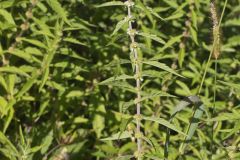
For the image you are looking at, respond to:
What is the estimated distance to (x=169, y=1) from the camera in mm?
3654

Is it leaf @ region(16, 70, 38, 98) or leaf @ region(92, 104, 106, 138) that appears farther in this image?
leaf @ region(92, 104, 106, 138)

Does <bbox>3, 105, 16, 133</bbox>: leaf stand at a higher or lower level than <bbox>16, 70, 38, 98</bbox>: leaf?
lower

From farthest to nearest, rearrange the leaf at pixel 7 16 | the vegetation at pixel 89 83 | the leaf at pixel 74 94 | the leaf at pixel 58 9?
the leaf at pixel 74 94 → the vegetation at pixel 89 83 → the leaf at pixel 7 16 → the leaf at pixel 58 9

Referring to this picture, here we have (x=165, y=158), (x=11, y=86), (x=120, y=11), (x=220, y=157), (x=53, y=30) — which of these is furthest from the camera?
(x=120, y=11)

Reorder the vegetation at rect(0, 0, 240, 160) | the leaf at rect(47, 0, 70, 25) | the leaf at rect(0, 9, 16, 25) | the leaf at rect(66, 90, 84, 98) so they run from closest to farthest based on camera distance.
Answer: the leaf at rect(47, 0, 70, 25)
the leaf at rect(0, 9, 16, 25)
the vegetation at rect(0, 0, 240, 160)
the leaf at rect(66, 90, 84, 98)

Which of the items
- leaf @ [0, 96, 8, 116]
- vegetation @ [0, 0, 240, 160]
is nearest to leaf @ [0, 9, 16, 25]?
vegetation @ [0, 0, 240, 160]

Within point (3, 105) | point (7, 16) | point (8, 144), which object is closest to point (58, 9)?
point (7, 16)

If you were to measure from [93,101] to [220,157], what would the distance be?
3.45ft

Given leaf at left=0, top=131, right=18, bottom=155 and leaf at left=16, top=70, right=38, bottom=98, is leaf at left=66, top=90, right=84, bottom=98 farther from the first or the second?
leaf at left=0, top=131, right=18, bottom=155

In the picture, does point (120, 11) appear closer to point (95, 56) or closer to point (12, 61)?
point (95, 56)

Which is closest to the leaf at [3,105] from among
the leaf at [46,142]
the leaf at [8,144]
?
the leaf at [8,144]

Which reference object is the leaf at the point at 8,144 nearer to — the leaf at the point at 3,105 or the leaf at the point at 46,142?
the leaf at the point at 3,105

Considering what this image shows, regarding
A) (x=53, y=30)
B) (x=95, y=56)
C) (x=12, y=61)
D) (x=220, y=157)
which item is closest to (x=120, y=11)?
(x=95, y=56)

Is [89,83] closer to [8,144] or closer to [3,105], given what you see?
[3,105]
